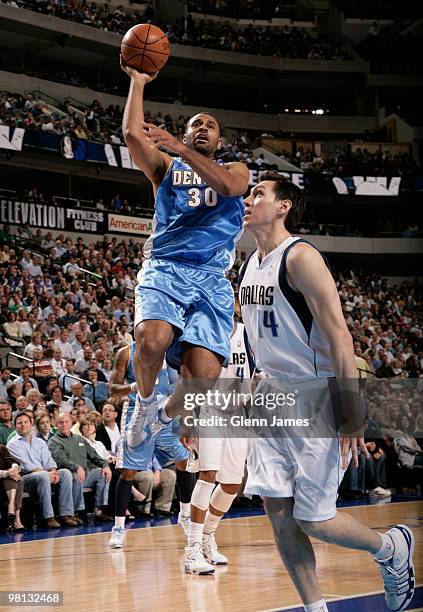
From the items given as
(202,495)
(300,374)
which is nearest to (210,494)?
(202,495)

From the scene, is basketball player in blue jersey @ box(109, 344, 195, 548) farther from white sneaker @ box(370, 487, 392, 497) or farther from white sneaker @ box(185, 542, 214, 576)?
white sneaker @ box(370, 487, 392, 497)

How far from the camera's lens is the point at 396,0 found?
3591 centimetres

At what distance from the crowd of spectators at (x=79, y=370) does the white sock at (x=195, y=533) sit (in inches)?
117

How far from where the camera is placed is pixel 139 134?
498 centimetres

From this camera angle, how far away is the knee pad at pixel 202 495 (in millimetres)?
6496

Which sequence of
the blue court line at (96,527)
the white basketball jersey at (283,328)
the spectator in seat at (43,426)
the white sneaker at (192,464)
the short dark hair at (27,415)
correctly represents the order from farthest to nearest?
the spectator in seat at (43,426) → the short dark hair at (27,415) → the blue court line at (96,527) → the white sneaker at (192,464) → the white basketball jersey at (283,328)

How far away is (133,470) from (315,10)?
3244 cm

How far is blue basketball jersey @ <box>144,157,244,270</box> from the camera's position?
18.5 feet

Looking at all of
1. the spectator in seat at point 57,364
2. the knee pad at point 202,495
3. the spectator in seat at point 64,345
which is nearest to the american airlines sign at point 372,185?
the spectator in seat at point 64,345

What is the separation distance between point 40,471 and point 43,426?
741mm

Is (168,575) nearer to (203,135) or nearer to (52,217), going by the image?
(203,135)

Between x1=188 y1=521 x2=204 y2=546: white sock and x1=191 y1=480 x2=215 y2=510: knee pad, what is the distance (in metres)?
0.14

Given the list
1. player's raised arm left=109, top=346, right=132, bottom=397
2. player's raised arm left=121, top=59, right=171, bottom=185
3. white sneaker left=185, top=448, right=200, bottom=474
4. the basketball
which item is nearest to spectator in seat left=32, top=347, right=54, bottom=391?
player's raised arm left=109, top=346, right=132, bottom=397

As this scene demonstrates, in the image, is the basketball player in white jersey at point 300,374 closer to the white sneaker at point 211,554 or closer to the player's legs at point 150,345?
the player's legs at point 150,345
